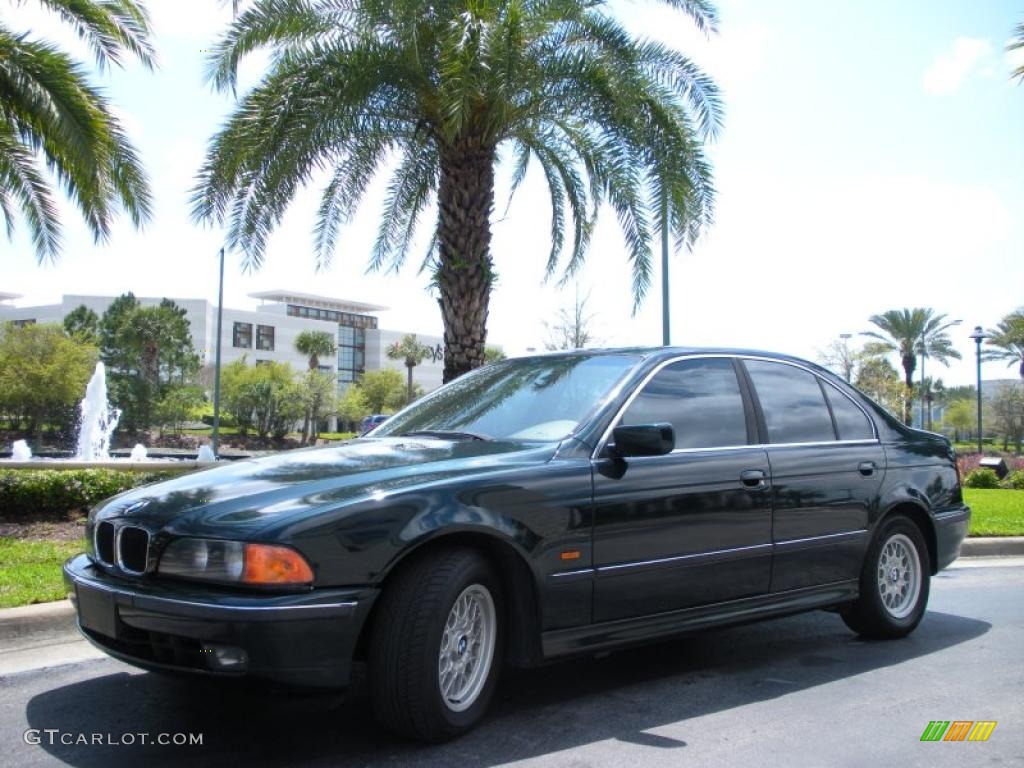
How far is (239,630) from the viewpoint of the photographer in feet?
10.3

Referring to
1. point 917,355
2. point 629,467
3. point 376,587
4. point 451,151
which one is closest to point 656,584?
point 629,467

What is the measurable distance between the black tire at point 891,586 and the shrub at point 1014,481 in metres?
18.3

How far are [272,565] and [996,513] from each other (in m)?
12.9

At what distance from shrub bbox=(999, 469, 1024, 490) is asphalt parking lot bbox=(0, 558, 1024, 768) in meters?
18.6

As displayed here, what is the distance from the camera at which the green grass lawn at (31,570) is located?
18.6 ft

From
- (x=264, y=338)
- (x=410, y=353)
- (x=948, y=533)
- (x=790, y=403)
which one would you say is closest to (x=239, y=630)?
(x=790, y=403)

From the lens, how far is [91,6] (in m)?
11.0

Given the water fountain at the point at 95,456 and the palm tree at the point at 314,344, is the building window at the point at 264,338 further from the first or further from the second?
the water fountain at the point at 95,456

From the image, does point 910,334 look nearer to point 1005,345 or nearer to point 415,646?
point 1005,345

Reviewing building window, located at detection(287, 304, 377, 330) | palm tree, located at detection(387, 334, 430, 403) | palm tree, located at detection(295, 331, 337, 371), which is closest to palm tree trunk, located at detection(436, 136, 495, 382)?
palm tree, located at detection(387, 334, 430, 403)

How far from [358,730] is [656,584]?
1.44 m

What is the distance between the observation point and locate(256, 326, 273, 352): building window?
98500 millimetres

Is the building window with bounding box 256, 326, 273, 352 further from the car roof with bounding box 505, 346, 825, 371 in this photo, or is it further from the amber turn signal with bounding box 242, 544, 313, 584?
the amber turn signal with bounding box 242, 544, 313, 584

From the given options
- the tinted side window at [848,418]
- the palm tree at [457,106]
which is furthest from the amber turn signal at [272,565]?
the palm tree at [457,106]
